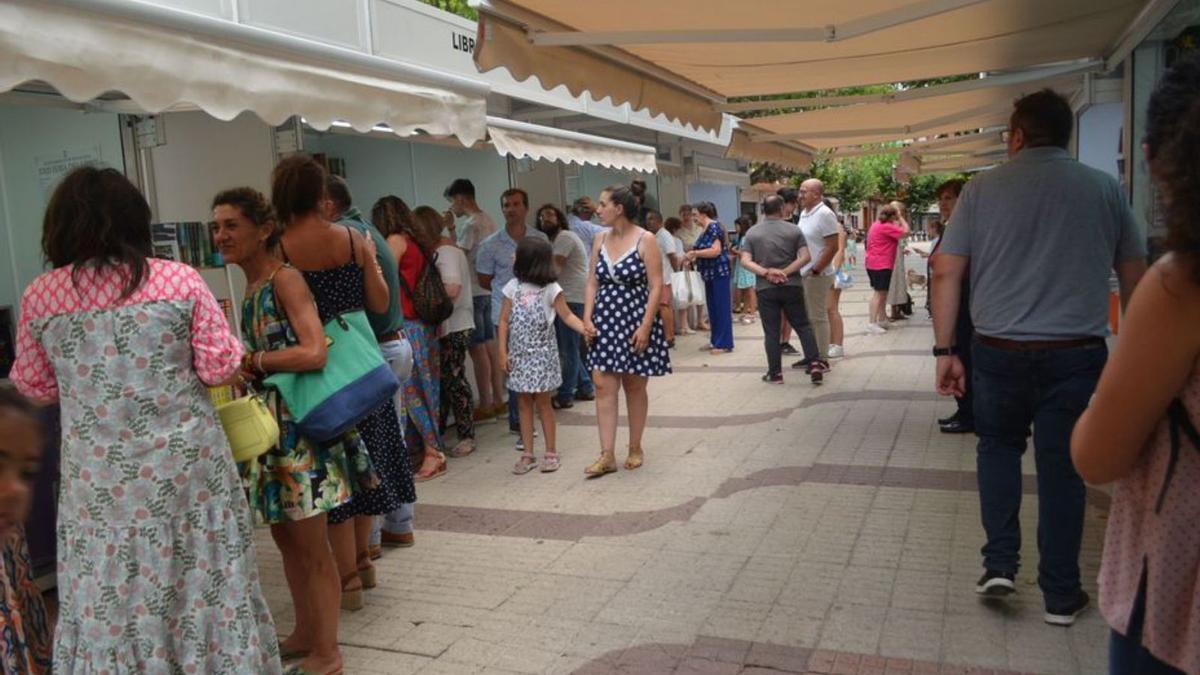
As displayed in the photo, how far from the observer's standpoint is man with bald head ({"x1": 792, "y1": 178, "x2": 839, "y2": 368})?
9.10 metres

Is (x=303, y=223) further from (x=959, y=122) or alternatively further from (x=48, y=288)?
(x=959, y=122)

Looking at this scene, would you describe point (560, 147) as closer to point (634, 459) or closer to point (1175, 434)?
point (634, 459)

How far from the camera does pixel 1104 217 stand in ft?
11.5

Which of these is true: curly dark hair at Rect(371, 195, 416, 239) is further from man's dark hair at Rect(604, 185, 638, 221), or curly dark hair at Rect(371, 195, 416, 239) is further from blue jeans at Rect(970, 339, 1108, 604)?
blue jeans at Rect(970, 339, 1108, 604)

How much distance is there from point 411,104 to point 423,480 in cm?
278

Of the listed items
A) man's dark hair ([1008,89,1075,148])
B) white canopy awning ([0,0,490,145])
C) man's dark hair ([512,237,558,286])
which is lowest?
man's dark hair ([512,237,558,286])

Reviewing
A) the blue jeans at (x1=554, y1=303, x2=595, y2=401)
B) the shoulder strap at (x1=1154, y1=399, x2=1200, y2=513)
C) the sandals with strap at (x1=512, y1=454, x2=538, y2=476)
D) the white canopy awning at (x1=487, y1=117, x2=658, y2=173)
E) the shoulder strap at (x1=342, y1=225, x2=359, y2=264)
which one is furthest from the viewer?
the blue jeans at (x1=554, y1=303, x2=595, y2=401)

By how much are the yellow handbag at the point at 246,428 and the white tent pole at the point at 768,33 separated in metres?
2.45

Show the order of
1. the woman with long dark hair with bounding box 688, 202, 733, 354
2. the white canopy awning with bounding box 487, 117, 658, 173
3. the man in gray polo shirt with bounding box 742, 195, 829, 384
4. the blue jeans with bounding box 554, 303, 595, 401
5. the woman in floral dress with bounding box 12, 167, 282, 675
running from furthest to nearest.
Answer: the woman with long dark hair with bounding box 688, 202, 733, 354 < the man in gray polo shirt with bounding box 742, 195, 829, 384 < the blue jeans with bounding box 554, 303, 595, 401 < the white canopy awning with bounding box 487, 117, 658, 173 < the woman in floral dress with bounding box 12, 167, 282, 675

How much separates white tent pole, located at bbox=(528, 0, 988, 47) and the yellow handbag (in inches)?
96.3

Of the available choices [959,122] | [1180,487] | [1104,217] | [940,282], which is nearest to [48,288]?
[1180,487]

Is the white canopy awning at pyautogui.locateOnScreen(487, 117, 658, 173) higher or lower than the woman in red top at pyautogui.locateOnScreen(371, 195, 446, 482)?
higher

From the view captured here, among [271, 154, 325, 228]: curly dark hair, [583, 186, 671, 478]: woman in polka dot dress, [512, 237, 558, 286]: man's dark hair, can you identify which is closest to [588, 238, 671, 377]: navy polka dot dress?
[583, 186, 671, 478]: woman in polka dot dress

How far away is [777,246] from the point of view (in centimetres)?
869
